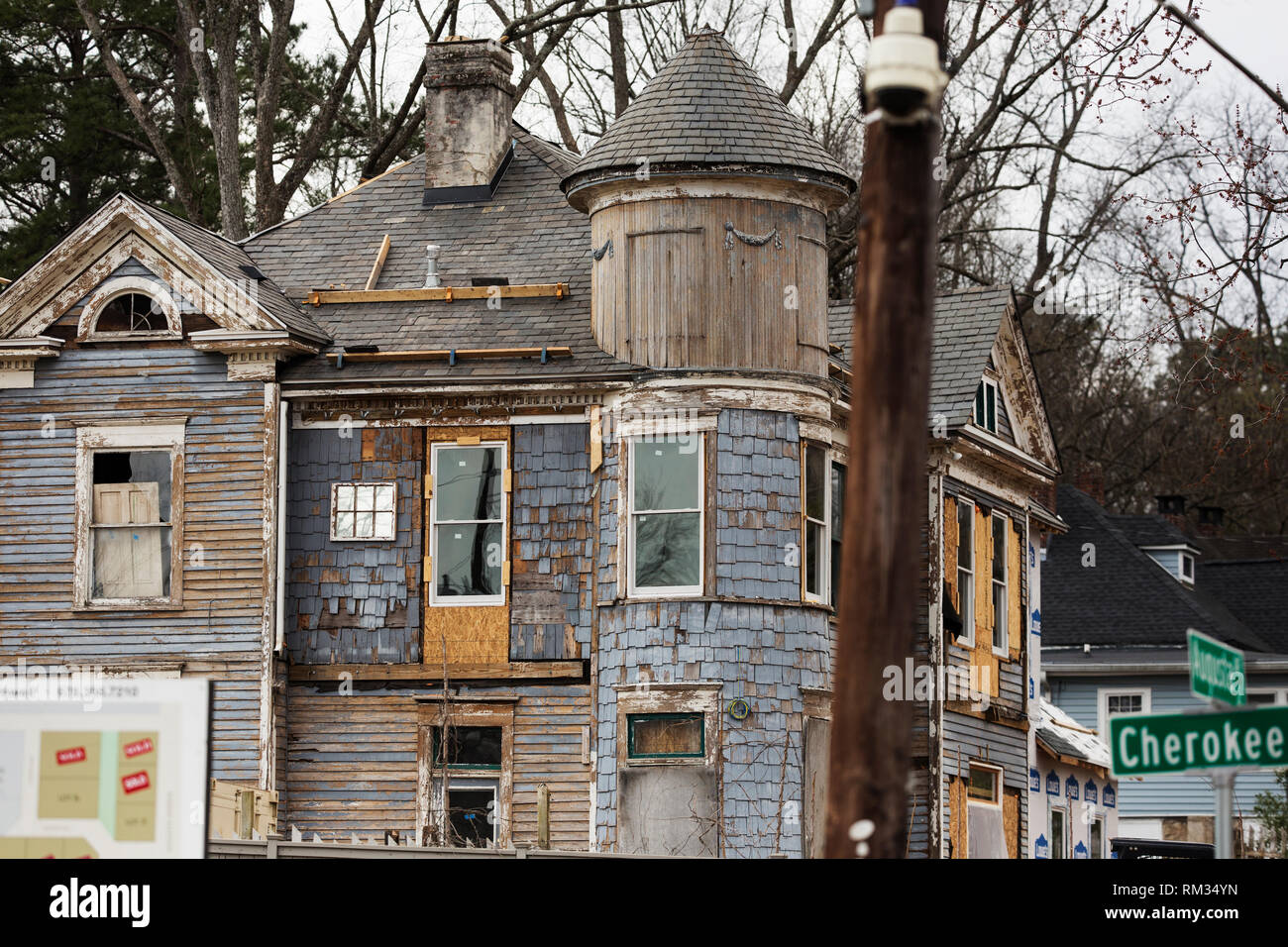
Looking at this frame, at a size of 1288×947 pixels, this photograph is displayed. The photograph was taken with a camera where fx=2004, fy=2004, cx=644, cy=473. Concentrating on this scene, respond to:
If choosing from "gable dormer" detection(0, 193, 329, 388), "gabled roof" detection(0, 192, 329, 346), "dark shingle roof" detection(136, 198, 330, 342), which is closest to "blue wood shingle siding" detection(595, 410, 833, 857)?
"dark shingle roof" detection(136, 198, 330, 342)

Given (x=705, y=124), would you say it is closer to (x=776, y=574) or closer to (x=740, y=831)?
(x=776, y=574)

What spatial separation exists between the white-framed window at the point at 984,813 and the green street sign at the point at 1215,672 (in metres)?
17.9

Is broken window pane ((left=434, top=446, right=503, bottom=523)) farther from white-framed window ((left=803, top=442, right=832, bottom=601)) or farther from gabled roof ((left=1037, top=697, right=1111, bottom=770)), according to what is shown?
gabled roof ((left=1037, top=697, right=1111, bottom=770))

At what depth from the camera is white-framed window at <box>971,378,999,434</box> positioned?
2819 centimetres

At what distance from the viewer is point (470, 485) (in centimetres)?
2362

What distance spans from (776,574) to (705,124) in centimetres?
540

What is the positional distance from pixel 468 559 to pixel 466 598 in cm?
48

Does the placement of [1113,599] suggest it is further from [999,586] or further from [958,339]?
[958,339]

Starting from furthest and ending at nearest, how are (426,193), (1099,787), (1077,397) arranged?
(1077,397) → (1099,787) → (426,193)

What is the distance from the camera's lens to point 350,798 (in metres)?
23.2

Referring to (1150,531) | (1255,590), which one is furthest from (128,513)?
(1255,590)

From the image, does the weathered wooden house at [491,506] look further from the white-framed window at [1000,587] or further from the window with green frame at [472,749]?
the white-framed window at [1000,587]

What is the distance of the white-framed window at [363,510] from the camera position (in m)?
23.6
